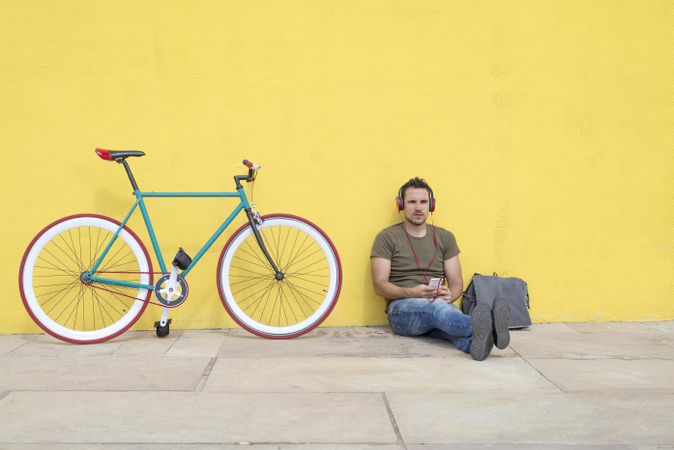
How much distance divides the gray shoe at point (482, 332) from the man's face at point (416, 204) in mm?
951

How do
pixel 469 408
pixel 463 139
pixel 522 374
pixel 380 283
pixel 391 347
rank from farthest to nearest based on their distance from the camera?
1. pixel 463 139
2. pixel 380 283
3. pixel 391 347
4. pixel 522 374
5. pixel 469 408

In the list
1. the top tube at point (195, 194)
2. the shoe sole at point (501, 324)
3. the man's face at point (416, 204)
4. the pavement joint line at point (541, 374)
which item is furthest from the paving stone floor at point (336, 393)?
the top tube at point (195, 194)

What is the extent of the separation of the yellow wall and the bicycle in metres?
0.18

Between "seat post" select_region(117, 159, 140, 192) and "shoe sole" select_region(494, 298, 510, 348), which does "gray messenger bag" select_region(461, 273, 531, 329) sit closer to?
"shoe sole" select_region(494, 298, 510, 348)

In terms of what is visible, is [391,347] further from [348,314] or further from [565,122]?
[565,122]

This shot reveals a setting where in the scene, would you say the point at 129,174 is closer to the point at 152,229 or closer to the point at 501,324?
the point at 152,229

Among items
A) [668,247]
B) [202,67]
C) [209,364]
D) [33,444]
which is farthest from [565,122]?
[33,444]

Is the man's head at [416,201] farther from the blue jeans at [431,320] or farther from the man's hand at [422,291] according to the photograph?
the blue jeans at [431,320]

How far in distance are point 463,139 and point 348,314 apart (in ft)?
4.76

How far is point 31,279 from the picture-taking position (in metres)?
4.57

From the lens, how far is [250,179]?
4684mm

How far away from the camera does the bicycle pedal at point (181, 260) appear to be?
180 inches

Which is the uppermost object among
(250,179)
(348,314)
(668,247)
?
(250,179)

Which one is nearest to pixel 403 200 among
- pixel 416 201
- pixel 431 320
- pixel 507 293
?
pixel 416 201
